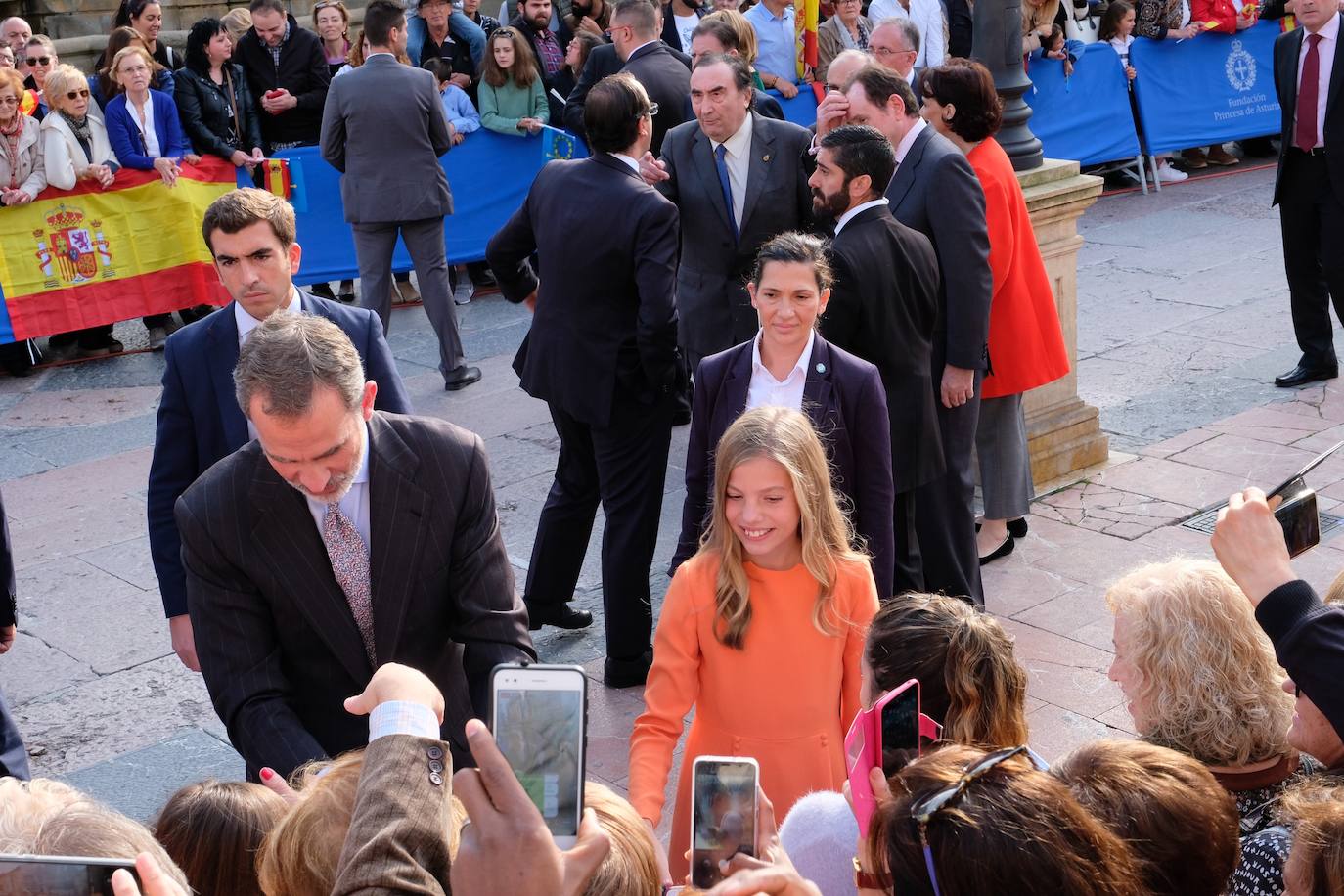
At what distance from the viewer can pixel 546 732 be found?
2096 millimetres

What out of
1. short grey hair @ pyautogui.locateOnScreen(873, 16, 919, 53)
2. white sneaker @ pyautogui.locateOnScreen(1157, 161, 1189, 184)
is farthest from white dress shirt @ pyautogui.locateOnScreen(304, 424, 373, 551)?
white sneaker @ pyautogui.locateOnScreen(1157, 161, 1189, 184)

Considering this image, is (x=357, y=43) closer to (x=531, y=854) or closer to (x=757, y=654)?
(x=757, y=654)

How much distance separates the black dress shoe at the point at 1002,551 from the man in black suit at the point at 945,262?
554mm

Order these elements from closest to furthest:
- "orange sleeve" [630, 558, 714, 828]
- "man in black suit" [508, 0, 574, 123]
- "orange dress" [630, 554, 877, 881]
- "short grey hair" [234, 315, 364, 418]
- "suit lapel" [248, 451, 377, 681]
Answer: "short grey hair" [234, 315, 364, 418] → "suit lapel" [248, 451, 377, 681] → "orange sleeve" [630, 558, 714, 828] → "orange dress" [630, 554, 877, 881] → "man in black suit" [508, 0, 574, 123]

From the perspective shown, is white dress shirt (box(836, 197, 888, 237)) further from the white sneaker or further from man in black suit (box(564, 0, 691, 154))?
the white sneaker

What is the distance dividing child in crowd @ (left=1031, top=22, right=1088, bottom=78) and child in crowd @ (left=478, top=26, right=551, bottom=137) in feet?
15.2

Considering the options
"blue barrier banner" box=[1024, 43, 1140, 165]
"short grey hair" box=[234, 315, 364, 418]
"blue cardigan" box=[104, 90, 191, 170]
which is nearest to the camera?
"short grey hair" box=[234, 315, 364, 418]

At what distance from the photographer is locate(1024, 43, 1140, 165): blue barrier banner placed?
13250 mm

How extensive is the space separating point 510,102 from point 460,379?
127 inches

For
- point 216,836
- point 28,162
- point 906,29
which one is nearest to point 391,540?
point 216,836

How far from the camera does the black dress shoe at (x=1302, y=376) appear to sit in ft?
27.1

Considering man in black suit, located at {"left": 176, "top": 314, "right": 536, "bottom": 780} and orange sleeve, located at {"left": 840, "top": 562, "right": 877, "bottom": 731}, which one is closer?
man in black suit, located at {"left": 176, "top": 314, "right": 536, "bottom": 780}

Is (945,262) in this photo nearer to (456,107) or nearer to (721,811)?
(721,811)

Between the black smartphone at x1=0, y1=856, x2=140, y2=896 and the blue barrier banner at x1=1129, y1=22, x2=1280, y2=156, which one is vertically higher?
the black smartphone at x1=0, y1=856, x2=140, y2=896
